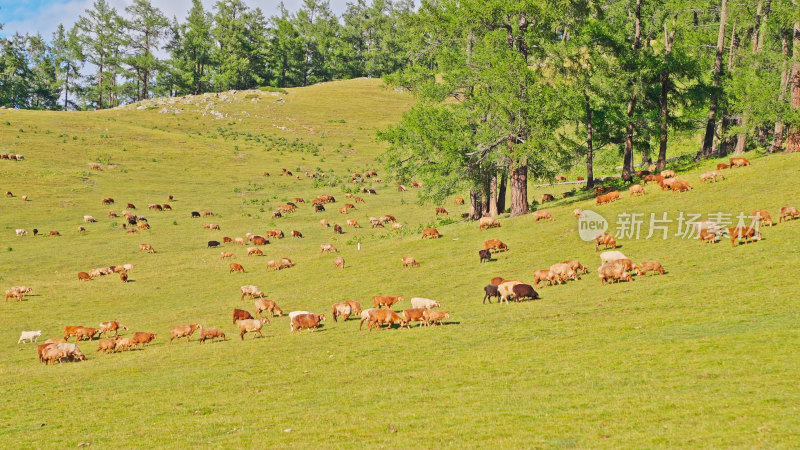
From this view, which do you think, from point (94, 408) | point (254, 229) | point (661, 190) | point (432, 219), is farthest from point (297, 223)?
point (94, 408)

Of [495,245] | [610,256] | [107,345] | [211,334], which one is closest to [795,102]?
[610,256]

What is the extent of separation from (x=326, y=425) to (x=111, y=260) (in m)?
37.9

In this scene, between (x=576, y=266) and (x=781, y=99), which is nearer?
(x=576, y=266)

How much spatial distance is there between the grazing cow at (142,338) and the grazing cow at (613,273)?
18.9 meters

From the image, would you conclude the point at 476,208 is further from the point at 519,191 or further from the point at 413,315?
the point at 413,315

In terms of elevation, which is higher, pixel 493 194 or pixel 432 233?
pixel 493 194

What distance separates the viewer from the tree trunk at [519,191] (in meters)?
44.1

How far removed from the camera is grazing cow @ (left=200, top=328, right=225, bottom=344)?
24.9 meters

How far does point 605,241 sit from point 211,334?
19.6 m

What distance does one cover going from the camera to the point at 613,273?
25.6 metres

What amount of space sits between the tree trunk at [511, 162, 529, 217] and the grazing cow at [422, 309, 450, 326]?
22.4 meters

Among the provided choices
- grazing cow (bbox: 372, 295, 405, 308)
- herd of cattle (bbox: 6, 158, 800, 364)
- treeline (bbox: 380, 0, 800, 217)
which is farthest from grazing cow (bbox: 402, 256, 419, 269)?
treeline (bbox: 380, 0, 800, 217)

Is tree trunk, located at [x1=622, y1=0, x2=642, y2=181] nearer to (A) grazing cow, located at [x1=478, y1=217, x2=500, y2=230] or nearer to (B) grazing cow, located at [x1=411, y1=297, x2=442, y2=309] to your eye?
(A) grazing cow, located at [x1=478, y1=217, x2=500, y2=230]

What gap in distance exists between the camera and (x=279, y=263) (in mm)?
41062
